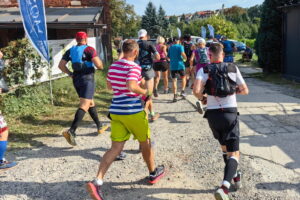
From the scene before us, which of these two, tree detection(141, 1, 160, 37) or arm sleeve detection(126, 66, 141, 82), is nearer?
arm sleeve detection(126, 66, 141, 82)

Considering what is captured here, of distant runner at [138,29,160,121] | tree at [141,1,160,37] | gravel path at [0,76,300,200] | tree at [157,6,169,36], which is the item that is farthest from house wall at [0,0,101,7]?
tree at [157,6,169,36]

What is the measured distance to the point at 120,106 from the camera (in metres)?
3.35

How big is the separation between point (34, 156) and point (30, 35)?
128 inches

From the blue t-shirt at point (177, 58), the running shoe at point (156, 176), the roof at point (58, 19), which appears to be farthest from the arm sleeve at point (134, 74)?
the roof at point (58, 19)

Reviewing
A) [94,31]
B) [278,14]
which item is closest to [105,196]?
[278,14]

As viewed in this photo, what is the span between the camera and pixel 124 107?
3.33 m

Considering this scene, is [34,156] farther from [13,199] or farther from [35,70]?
[35,70]

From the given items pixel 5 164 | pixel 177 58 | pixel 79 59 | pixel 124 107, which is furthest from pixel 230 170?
pixel 177 58

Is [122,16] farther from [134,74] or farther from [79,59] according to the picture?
[134,74]

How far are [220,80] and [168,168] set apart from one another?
1.61 metres

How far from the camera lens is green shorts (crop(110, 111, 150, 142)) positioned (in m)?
3.36

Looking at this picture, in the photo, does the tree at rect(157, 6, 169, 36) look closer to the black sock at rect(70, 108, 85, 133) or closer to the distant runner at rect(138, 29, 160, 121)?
the distant runner at rect(138, 29, 160, 121)

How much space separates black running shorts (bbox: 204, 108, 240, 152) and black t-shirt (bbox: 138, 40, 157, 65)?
3.12 meters

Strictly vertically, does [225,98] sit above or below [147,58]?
below
